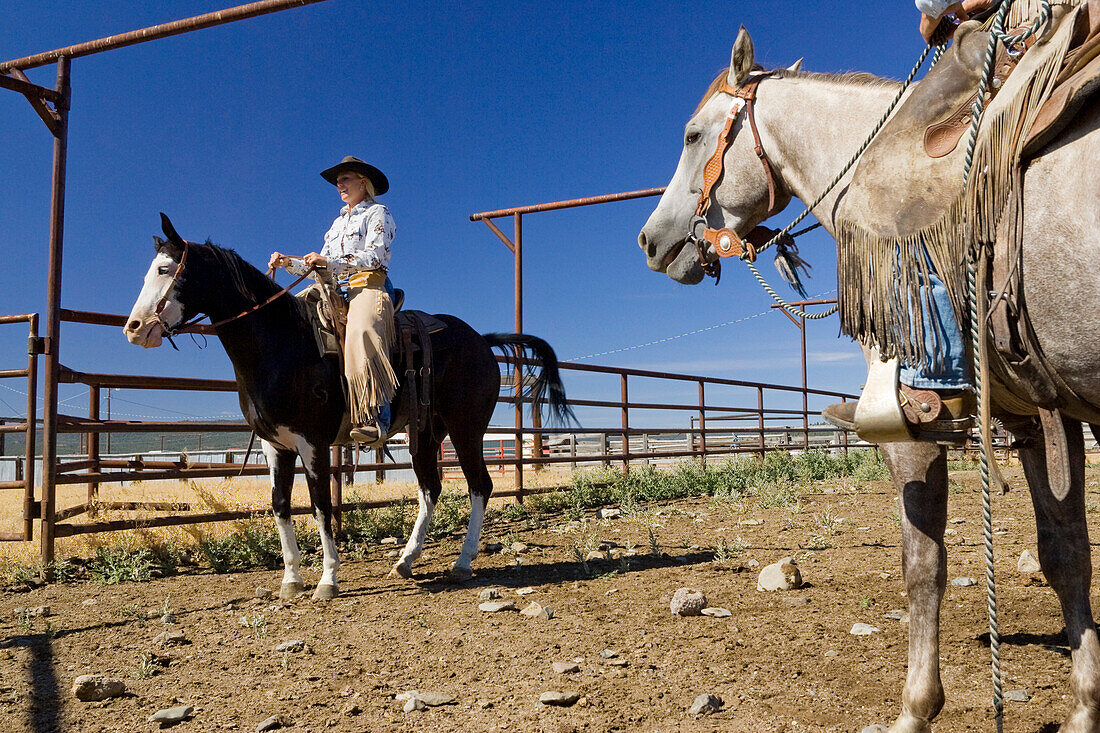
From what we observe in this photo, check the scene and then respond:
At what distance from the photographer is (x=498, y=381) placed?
5.10m

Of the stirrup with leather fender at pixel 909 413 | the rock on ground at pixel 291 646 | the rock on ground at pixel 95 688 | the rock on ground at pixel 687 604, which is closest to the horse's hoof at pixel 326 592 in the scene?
the rock on ground at pixel 291 646

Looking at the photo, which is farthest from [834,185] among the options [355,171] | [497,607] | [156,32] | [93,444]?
[93,444]

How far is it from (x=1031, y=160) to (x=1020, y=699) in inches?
64.7

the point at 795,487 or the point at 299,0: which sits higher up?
the point at 299,0

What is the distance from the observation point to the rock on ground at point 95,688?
2381 millimetres

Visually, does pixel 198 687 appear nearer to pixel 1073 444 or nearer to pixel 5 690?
pixel 5 690

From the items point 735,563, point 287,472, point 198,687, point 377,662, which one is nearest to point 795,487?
point 735,563

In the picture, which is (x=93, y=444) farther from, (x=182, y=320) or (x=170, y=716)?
(x=170, y=716)

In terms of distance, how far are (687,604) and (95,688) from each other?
2289mm

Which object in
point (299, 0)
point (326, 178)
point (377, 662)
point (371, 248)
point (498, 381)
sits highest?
point (299, 0)

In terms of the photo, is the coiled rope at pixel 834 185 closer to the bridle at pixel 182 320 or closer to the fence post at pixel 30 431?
the bridle at pixel 182 320

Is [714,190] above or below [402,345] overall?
above

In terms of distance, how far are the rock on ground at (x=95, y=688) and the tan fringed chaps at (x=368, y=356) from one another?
188 cm

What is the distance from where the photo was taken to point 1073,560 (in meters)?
1.90
